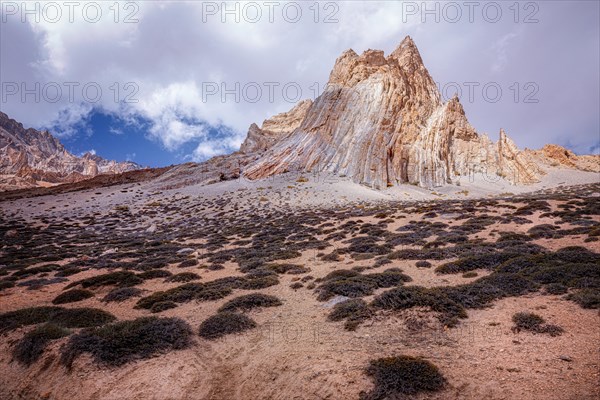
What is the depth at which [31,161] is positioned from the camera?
546ft

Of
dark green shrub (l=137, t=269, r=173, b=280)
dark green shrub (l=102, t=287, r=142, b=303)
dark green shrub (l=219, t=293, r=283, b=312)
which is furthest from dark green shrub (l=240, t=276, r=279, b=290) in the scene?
dark green shrub (l=137, t=269, r=173, b=280)

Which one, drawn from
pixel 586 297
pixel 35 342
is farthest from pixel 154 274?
pixel 586 297

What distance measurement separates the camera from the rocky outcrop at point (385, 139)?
206ft

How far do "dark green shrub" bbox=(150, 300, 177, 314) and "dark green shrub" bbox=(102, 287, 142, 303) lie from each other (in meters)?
2.18

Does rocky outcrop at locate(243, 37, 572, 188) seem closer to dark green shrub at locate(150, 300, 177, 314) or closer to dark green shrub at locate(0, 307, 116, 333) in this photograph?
dark green shrub at locate(150, 300, 177, 314)

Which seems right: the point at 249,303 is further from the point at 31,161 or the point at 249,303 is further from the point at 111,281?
the point at 31,161

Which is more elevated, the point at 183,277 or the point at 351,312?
the point at 351,312

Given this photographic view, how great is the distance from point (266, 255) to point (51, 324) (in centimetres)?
1222

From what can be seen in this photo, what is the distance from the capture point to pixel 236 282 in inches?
559

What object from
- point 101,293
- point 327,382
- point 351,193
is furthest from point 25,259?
point 351,193

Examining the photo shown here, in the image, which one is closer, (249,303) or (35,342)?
(35,342)

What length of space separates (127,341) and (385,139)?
6282cm

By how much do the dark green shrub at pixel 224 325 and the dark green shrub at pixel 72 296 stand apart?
24.6ft

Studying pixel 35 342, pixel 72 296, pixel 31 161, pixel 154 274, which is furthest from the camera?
pixel 31 161
